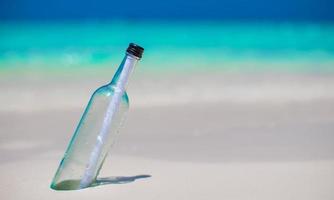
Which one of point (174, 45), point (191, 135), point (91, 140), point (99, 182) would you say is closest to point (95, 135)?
point (91, 140)

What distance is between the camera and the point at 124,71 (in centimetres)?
135

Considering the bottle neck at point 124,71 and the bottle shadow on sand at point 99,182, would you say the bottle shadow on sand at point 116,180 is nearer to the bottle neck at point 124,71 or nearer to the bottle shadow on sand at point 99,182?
the bottle shadow on sand at point 99,182

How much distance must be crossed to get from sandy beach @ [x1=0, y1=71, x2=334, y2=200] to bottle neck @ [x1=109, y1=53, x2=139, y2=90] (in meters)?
0.25

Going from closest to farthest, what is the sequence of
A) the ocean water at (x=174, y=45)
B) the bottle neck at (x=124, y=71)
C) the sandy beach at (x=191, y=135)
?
the bottle neck at (x=124, y=71), the sandy beach at (x=191, y=135), the ocean water at (x=174, y=45)

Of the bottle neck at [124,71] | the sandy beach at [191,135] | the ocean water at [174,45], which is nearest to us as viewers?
the bottle neck at [124,71]

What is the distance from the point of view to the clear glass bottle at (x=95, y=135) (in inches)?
53.6

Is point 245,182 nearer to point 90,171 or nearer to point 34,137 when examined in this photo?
point 90,171

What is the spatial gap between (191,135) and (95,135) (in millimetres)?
814

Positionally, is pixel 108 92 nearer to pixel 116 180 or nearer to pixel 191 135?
pixel 116 180

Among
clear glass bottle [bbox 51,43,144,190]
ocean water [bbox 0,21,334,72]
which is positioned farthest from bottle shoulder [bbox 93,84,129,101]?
ocean water [bbox 0,21,334,72]

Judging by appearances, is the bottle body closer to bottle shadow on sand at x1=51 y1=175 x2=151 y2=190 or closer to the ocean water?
bottle shadow on sand at x1=51 y1=175 x2=151 y2=190

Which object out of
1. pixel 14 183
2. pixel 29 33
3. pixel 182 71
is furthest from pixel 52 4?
pixel 14 183

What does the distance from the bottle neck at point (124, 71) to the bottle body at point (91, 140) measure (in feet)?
0.05

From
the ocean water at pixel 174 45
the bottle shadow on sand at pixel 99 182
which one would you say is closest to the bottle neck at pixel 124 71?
the bottle shadow on sand at pixel 99 182
